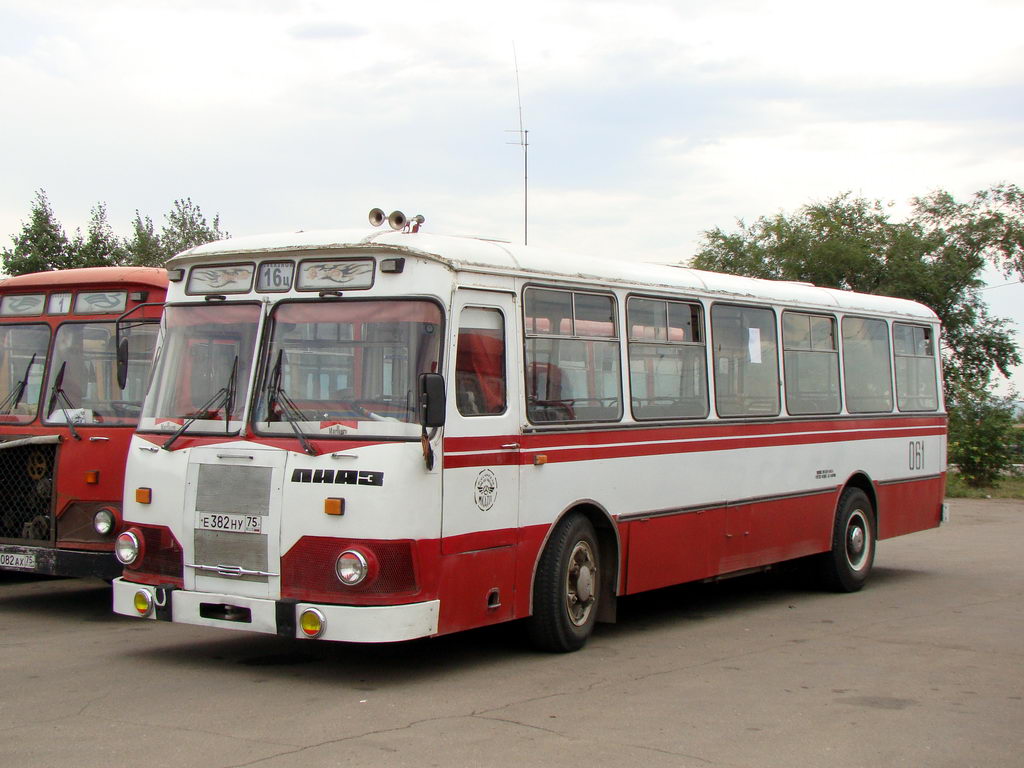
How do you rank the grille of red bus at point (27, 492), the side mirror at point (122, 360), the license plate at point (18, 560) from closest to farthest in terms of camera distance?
1. the side mirror at point (122, 360)
2. the license plate at point (18, 560)
3. the grille of red bus at point (27, 492)

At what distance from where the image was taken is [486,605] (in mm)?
8094

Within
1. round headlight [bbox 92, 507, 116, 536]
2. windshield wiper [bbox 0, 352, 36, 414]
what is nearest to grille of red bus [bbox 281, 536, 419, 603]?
round headlight [bbox 92, 507, 116, 536]

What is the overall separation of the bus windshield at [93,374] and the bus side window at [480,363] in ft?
11.7

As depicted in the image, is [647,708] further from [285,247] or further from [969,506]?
[969,506]

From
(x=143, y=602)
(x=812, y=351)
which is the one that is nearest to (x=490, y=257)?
(x=143, y=602)

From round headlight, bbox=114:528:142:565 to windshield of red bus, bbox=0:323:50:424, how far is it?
2728 mm

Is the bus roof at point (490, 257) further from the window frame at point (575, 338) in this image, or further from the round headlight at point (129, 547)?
the round headlight at point (129, 547)

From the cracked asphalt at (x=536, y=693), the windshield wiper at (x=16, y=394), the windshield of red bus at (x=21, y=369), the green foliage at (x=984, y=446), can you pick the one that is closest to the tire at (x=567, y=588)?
the cracked asphalt at (x=536, y=693)

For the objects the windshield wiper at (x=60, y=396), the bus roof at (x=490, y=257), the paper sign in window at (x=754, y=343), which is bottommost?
the windshield wiper at (x=60, y=396)

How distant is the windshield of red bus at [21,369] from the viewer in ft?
34.8

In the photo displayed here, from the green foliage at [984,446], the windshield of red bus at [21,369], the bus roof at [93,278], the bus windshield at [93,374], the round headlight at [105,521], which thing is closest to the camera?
the round headlight at [105,521]

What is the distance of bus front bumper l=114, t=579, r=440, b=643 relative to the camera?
24.1ft

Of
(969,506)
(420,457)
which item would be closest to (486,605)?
(420,457)

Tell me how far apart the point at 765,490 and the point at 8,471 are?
6608mm
